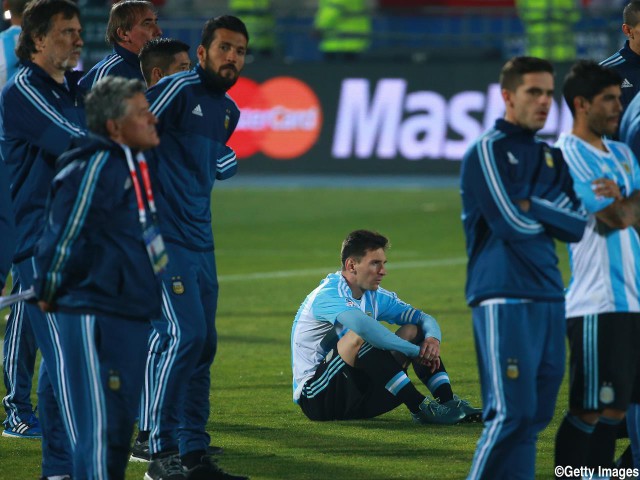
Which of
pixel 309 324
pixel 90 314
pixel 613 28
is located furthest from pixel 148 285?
pixel 613 28

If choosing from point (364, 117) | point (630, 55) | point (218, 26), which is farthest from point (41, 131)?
point (364, 117)

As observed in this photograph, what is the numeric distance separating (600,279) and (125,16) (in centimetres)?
371

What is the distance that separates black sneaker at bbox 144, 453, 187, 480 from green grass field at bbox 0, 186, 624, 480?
277 mm

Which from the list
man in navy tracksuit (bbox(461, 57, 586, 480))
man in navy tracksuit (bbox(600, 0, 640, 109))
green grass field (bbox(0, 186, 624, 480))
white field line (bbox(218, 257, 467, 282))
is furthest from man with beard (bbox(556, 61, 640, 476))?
white field line (bbox(218, 257, 467, 282))

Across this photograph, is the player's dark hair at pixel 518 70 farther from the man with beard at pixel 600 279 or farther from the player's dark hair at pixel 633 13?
the player's dark hair at pixel 633 13

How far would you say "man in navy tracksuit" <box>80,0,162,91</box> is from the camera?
8336 millimetres

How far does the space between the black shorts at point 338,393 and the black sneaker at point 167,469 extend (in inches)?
64.9

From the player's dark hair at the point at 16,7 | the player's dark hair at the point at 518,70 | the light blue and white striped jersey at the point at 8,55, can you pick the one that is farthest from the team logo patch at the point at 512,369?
the player's dark hair at the point at 16,7

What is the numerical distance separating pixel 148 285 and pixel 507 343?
58.7 inches

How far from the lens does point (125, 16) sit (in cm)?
852

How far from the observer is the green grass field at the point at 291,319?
7.51 m

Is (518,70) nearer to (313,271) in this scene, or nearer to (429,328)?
(429,328)

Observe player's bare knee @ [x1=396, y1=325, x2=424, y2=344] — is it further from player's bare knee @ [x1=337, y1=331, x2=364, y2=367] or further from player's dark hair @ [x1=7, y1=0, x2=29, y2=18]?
player's dark hair @ [x1=7, y1=0, x2=29, y2=18]

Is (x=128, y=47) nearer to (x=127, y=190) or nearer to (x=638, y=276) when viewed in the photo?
(x=127, y=190)
